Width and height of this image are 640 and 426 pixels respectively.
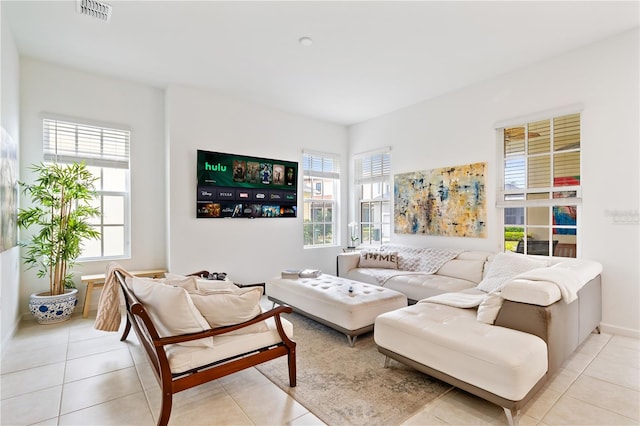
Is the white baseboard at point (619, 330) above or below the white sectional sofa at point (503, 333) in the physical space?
below

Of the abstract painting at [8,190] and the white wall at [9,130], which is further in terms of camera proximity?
the white wall at [9,130]

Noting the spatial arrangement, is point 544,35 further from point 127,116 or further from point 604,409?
point 127,116

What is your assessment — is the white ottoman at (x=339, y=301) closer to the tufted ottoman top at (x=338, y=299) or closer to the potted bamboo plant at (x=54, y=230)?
the tufted ottoman top at (x=338, y=299)

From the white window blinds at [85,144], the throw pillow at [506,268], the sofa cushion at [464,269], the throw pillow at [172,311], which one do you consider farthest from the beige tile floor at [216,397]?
the white window blinds at [85,144]

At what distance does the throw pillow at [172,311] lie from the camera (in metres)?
1.90

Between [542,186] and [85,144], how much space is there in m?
5.92

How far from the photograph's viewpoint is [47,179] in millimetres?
3566

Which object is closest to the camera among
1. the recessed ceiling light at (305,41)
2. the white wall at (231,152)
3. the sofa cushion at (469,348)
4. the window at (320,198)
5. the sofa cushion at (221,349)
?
the sofa cushion at (469,348)

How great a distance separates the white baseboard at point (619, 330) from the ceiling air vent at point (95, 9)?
5791mm

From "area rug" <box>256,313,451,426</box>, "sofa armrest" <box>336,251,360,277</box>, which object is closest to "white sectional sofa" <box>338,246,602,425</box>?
"area rug" <box>256,313,451,426</box>

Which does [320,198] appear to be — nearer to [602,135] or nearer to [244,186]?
[244,186]

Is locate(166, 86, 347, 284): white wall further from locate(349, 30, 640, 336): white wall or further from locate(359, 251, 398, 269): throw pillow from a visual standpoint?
locate(349, 30, 640, 336): white wall

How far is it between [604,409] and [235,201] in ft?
15.1

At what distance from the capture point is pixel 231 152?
500 cm
